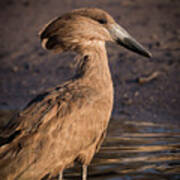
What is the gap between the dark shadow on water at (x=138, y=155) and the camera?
4848 millimetres

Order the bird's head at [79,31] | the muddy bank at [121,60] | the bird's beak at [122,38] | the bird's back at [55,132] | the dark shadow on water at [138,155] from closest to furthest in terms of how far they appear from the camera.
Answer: the bird's back at [55,132] → the bird's head at [79,31] → the bird's beak at [122,38] → the dark shadow on water at [138,155] → the muddy bank at [121,60]

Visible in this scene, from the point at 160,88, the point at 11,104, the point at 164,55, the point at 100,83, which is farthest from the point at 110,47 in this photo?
the point at 100,83

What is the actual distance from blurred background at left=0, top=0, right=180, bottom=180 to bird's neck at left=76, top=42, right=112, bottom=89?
123 cm

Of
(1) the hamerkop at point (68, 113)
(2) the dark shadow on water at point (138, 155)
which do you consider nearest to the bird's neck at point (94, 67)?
(1) the hamerkop at point (68, 113)

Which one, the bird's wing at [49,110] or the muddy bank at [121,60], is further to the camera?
the muddy bank at [121,60]

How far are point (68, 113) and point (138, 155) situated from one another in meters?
1.94

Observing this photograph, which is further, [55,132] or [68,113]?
[68,113]

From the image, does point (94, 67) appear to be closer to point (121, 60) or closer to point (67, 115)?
point (67, 115)

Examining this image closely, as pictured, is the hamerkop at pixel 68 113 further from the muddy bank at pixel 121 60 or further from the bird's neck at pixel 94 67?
the muddy bank at pixel 121 60

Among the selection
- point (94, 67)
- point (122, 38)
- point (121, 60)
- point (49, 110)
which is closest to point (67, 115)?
point (49, 110)

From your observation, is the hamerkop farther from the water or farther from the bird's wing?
the water

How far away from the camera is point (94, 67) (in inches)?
174

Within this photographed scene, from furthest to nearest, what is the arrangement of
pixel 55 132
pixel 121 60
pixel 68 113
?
pixel 121 60
pixel 68 113
pixel 55 132

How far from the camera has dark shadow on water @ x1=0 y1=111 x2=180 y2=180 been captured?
485cm
